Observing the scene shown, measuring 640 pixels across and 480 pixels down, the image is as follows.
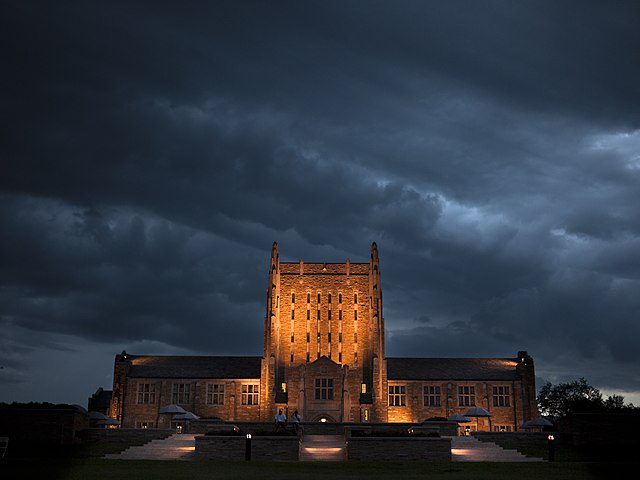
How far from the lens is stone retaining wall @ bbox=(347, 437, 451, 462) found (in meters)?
37.1

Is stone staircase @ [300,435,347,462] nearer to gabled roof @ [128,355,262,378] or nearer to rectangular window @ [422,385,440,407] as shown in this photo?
rectangular window @ [422,385,440,407]

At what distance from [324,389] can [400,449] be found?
43446mm

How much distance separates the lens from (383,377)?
83.4 metres

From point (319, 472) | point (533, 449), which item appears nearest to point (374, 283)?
point (533, 449)

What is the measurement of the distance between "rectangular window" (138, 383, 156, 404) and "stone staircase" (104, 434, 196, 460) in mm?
38106

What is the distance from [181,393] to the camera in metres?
83.9

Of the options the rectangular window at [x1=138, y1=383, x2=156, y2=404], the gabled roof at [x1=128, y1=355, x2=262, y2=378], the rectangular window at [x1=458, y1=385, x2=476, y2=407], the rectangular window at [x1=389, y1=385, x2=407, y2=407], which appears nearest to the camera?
the rectangular window at [x1=458, y1=385, x2=476, y2=407]

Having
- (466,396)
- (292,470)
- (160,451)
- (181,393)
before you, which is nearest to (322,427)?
(160,451)

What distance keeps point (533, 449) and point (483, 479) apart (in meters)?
20.3

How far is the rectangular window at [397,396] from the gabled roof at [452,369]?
3.78 ft

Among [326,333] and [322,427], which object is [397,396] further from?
[322,427]

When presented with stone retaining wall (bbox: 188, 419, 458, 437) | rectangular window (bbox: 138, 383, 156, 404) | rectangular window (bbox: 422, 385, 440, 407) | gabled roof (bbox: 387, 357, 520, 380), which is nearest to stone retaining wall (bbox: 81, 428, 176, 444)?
stone retaining wall (bbox: 188, 419, 458, 437)

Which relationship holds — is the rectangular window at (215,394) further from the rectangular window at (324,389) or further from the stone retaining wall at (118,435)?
the stone retaining wall at (118,435)

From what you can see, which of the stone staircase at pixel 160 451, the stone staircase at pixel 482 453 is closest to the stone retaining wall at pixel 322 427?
the stone staircase at pixel 482 453
